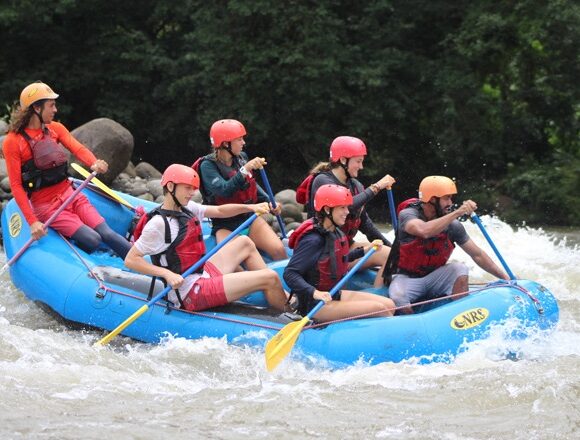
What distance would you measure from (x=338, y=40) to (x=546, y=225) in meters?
4.06

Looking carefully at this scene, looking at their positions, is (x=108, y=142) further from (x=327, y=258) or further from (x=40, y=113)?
(x=327, y=258)

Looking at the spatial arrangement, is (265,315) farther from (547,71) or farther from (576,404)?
(547,71)

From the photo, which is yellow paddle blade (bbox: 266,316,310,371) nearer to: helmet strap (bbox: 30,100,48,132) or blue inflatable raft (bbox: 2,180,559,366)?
blue inflatable raft (bbox: 2,180,559,366)

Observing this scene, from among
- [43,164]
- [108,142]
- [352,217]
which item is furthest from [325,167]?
[108,142]

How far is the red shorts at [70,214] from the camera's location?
804cm

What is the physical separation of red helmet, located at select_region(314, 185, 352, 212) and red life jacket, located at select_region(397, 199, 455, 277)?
686 millimetres

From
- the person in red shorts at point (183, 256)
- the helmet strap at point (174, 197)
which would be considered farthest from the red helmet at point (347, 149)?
the helmet strap at point (174, 197)

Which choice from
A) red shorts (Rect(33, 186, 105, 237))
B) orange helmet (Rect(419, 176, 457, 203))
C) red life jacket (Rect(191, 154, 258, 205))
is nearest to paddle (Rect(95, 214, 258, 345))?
red life jacket (Rect(191, 154, 258, 205))

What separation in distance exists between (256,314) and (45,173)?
2065mm

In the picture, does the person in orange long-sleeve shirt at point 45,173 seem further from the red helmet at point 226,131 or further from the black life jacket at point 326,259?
the black life jacket at point 326,259

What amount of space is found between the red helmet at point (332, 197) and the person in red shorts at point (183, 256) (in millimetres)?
576

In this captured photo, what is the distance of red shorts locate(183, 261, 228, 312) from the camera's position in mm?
7059

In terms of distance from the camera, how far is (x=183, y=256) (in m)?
7.05

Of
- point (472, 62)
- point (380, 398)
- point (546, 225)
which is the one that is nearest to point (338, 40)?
point (472, 62)
